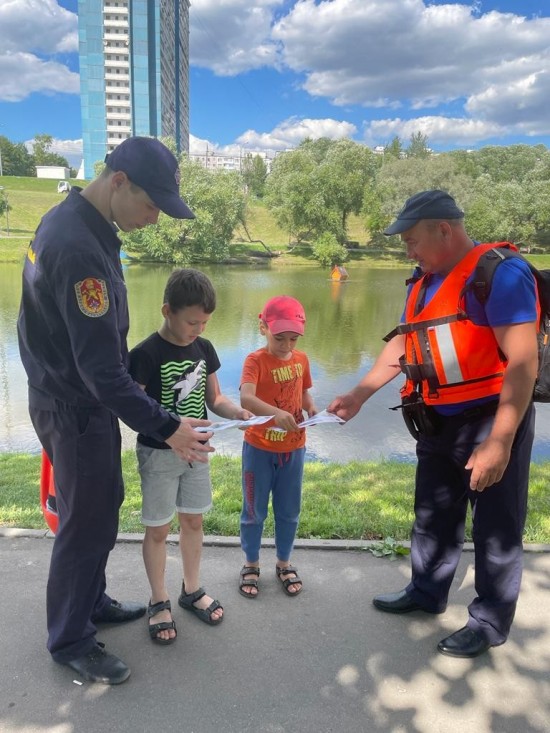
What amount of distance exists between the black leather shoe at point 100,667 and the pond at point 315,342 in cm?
464

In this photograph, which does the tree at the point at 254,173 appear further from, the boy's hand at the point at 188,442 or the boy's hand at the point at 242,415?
the boy's hand at the point at 188,442

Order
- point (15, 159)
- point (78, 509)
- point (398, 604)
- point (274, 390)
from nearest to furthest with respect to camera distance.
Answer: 1. point (78, 509)
2. point (398, 604)
3. point (274, 390)
4. point (15, 159)

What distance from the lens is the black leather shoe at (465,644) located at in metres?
2.57

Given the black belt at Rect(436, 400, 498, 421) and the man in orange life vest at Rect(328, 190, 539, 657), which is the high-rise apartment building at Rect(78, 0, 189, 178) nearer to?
the man in orange life vest at Rect(328, 190, 539, 657)

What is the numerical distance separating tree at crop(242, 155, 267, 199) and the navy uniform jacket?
80204 mm

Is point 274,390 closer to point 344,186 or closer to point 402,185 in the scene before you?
point 344,186

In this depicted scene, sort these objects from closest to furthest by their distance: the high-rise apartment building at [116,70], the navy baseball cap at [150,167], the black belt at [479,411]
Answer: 1. the navy baseball cap at [150,167]
2. the black belt at [479,411]
3. the high-rise apartment building at [116,70]

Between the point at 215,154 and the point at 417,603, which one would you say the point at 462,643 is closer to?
the point at 417,603

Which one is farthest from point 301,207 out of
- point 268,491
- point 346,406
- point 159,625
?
point 159,625

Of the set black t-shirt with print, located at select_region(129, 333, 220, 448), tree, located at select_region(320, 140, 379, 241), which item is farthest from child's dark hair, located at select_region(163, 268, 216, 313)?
tree, located at select_region(320, 140, 379, 241)

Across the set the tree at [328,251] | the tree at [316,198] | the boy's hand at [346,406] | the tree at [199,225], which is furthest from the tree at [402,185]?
the boy's hand at [346,406]

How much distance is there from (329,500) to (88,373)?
292 centimetres

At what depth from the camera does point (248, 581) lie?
10.2 feet

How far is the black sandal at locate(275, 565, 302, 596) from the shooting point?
3084 millimetres
